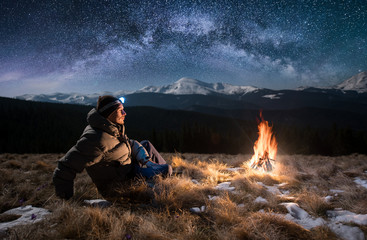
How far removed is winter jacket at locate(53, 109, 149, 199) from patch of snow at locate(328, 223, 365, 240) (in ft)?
10.4

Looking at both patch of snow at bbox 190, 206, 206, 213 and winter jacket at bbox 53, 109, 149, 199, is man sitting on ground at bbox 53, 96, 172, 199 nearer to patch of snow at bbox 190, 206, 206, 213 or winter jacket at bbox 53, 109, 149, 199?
winter jacket at bbox 53, 109, 149, 199

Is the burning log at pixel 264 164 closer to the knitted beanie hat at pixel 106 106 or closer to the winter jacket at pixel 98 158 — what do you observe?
the winter jacket at pixel 98 158

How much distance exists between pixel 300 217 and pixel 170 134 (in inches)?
2823

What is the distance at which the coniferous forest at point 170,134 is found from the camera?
6100cm

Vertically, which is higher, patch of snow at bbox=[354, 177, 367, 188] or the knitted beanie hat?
the knitted beanie hat

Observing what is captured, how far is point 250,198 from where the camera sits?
3.16 m

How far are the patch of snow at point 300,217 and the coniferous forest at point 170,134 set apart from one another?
15.8 ft

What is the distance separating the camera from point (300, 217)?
8.30 feet

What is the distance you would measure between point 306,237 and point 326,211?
94 cm

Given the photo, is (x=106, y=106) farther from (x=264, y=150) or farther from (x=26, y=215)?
(x=264, y=150)

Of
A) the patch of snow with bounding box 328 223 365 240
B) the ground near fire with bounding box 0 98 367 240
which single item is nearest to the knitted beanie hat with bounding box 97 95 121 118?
the ground near fire with bounding box 0 98 367 240

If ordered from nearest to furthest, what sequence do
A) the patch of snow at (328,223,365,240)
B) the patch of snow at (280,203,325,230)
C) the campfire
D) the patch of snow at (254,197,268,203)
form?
1. the patch of snow at (328,223,365,240)
2. the patch of snow at (280,203,325,230)
3. the patch of snow at (254,197,268,203)
4. the campfire

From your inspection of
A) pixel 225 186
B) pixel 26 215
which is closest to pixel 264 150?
pixel 225 186

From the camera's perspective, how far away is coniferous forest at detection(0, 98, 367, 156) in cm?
6100
